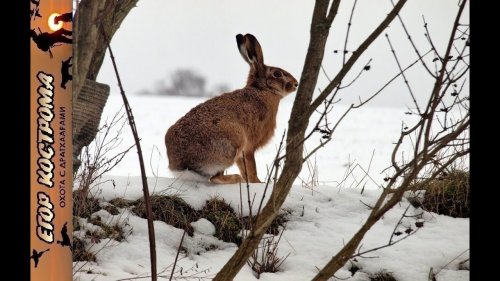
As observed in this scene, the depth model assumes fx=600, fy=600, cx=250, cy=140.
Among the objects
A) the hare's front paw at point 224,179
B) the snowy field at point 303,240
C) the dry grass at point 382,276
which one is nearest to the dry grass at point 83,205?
the snowy field at point 303,240

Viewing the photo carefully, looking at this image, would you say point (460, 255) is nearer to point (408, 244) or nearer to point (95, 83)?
point (408, 244)

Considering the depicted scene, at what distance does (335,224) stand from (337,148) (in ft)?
23.6

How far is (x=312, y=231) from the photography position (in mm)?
3812

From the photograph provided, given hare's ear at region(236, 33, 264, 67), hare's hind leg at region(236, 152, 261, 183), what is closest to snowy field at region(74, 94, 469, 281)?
hare's hind leg at region(236, 152, 261, 183)

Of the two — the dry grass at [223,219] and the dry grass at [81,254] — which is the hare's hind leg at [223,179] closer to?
the dry grass at [223,219]

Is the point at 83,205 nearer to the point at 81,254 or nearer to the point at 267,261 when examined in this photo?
the point at 81,254

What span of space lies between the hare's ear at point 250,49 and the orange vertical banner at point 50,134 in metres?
3.09

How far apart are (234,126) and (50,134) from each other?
279 cm

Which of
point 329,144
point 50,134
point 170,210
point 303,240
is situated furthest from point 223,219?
point 329,144

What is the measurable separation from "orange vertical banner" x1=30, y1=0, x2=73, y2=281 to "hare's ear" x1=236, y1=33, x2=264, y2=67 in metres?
3.09

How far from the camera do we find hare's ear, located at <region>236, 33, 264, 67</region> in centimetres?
481

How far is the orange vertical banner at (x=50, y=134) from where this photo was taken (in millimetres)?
1732

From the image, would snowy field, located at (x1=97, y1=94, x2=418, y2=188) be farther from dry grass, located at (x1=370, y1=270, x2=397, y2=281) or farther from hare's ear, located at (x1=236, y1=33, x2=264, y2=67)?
dry grass, located at (x1=370, y1=270, x2=397, y2=281)
